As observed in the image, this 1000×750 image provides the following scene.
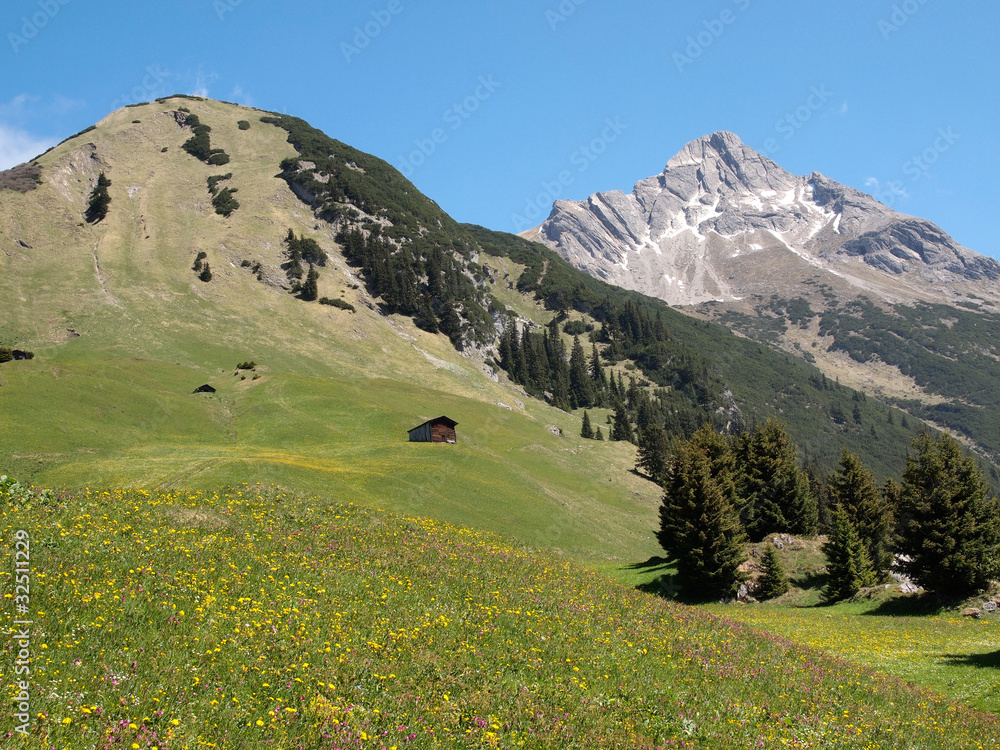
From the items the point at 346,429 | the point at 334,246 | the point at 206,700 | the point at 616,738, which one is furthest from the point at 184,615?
the point at 334,246

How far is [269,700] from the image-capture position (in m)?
10.1

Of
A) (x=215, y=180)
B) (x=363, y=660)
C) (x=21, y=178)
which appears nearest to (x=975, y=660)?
(x=363, y=660)

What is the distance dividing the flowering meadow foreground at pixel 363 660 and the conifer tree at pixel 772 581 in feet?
81.4

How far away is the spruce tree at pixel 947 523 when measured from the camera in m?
38.2

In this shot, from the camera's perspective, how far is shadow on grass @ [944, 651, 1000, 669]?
22692mm

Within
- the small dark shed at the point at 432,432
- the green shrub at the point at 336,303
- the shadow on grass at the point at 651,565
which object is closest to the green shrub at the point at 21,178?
the green shrub at the point at 336,303

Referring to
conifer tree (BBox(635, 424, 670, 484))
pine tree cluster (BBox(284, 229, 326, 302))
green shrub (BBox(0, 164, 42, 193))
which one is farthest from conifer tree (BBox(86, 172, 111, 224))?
conifer tree (BBox(635, 424, 670, 484))

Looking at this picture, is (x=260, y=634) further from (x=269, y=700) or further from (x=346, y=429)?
(x=346, y=429)

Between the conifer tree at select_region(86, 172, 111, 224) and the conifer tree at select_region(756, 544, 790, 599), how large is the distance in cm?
17138

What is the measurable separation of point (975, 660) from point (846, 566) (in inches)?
771

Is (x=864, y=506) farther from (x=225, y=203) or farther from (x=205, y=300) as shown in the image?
(x=225, y=203)

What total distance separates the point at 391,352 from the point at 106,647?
136 meters

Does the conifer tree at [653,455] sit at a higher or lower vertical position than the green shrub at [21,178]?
lower

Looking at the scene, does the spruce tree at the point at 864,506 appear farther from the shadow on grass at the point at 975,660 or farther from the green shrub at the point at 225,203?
the green shrub at the point at 225,203
